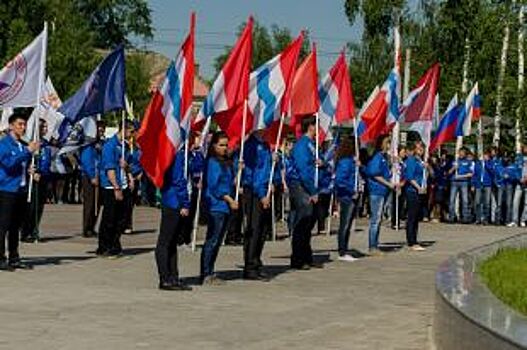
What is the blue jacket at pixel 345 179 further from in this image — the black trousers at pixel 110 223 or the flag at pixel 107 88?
the flag at pixel 107 88

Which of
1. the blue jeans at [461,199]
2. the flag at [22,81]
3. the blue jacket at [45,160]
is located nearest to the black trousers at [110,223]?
the flag at [22,81]

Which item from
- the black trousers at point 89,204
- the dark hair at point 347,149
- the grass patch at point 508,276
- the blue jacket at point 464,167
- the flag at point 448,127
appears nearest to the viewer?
the grass patch at point 508,276

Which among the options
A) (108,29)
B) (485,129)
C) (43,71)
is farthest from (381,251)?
(108,29)

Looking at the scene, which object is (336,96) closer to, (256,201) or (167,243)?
(256,201)

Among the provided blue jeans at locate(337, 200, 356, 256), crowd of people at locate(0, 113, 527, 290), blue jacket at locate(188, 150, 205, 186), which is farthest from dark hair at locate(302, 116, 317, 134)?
blue jacket at locate(188, 150, 205, 186)

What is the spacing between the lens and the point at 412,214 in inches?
740

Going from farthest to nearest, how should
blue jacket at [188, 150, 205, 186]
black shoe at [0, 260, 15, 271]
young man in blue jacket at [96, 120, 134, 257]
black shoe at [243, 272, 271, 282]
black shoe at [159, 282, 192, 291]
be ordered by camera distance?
blue jacket at [188, 150, 205, 186] < young man in blue jacket at [96, 120, 134, 257] < black shoe at [0, 260, 15, 271] < black shoe at [243, 272, 271, 282] < black shoe at [159, 282, 192, 291]

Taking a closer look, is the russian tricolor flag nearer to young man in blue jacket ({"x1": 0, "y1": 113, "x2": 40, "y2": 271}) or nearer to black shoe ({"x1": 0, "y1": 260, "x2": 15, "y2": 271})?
young man in blue jacket ({"x1": 0, "y1": 113, "x2": 40, "y2": 271})

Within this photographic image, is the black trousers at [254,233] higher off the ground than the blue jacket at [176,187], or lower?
lower

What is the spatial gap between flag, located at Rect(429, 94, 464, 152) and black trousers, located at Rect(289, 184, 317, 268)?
10.3m

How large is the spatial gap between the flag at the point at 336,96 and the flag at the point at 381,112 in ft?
2.90

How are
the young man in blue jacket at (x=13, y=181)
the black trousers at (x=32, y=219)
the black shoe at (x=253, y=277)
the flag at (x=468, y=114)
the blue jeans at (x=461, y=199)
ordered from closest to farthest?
1. the black shoe at (x=253, y=277)
2. the young man in blue jacket at (x=13, y=181)
3. the black trousers at (x=32, y=219)
4. the flag at (x=468, y=114)
5. the blue jeans at (x=461, y=199)

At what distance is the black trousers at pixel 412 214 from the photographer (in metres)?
18.8

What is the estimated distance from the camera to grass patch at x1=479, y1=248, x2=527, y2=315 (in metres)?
8.65
